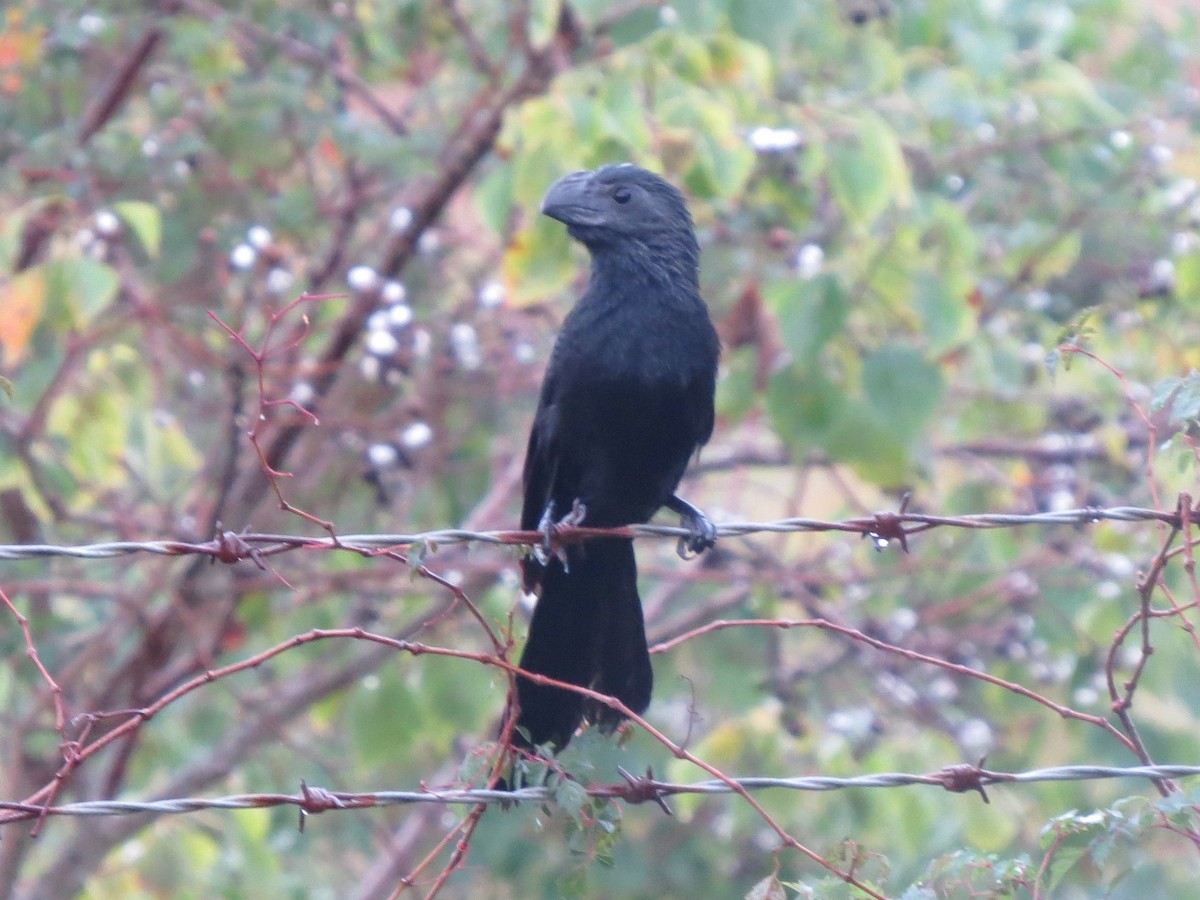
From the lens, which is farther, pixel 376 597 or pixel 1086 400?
pixel 1086 400

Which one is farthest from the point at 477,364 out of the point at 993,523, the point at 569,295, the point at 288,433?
the point at 993,523

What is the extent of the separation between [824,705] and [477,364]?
6.89 feet

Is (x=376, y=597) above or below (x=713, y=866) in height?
above

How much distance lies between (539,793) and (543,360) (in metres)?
3.47

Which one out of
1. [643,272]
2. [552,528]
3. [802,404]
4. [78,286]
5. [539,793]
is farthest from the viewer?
[802,404]

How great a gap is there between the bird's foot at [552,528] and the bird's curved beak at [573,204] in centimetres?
70

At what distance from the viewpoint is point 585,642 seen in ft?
10.6

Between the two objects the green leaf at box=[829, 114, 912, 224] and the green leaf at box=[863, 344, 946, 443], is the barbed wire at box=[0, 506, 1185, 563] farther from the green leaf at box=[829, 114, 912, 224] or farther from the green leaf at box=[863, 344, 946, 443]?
the green leaf at box=[863, 344, 946, 443]

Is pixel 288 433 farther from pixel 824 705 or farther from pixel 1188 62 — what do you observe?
pixel 1188 62

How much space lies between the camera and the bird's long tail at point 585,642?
300 cm

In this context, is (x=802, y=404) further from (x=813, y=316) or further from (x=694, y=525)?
(x=694, y=525)

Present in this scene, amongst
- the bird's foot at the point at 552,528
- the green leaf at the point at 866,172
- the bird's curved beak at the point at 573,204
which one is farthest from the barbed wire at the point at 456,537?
the green leaf at the point at 866,172

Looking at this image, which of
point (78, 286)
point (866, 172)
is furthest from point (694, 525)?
point (78, 286)

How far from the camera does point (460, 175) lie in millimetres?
4859
